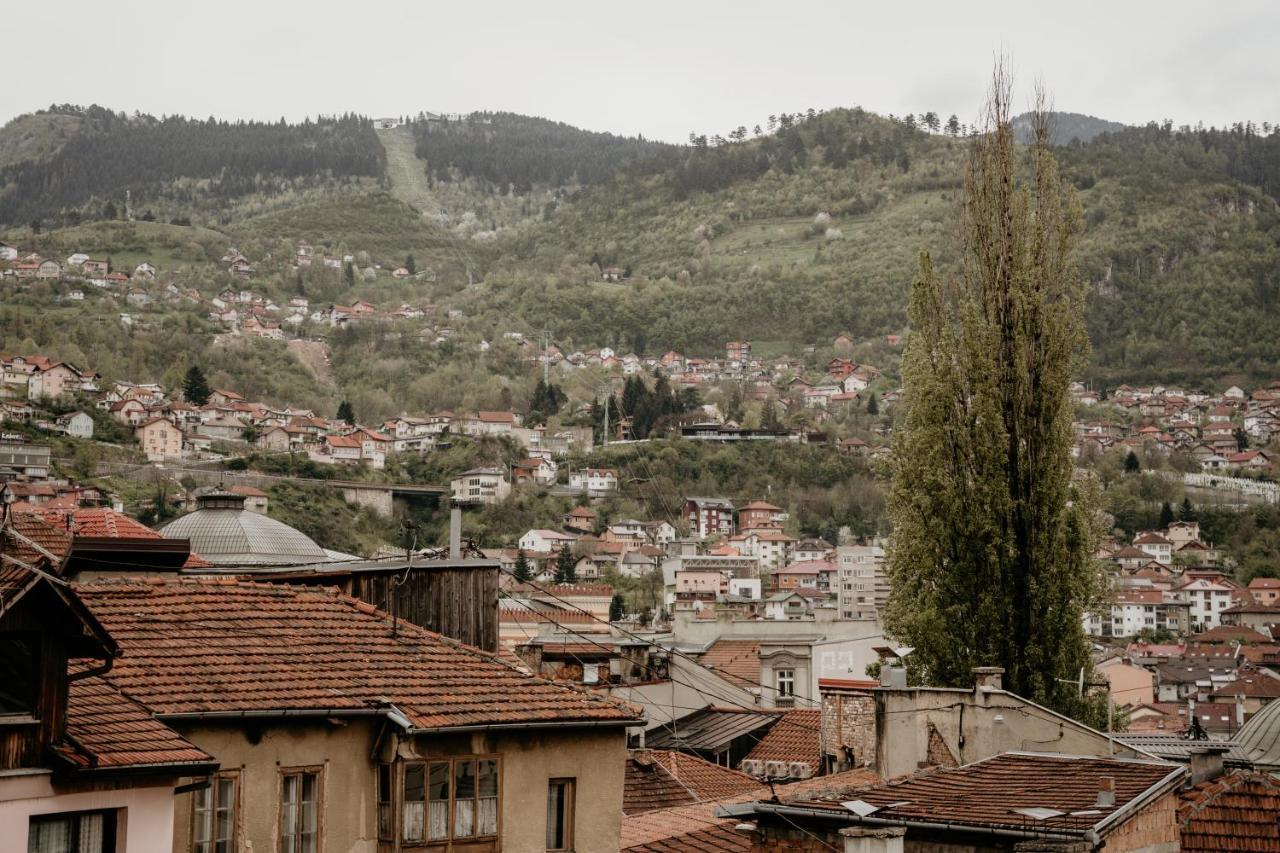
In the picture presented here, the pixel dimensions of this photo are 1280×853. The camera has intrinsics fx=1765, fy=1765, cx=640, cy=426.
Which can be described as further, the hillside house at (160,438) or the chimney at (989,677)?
the hillside house at (160,438)

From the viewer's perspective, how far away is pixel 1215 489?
500 feet

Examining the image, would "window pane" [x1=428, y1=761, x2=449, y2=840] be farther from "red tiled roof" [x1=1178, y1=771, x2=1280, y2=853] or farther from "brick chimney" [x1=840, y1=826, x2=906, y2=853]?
"red tiled roof" [x1=1178, y1=771, x2=1280, y2=853]

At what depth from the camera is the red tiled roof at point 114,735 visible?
7.90m

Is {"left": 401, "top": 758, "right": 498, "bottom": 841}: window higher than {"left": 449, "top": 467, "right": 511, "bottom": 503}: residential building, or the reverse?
{"left": 401, "top": 758, "right": 498, "bottom": 841}: window

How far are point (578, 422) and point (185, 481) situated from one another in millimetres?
61773

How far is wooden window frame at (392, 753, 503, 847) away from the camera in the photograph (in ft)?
32.6

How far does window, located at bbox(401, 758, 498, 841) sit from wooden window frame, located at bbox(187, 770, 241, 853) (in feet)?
3.25

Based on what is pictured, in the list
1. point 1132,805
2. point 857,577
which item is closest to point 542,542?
point 857,577

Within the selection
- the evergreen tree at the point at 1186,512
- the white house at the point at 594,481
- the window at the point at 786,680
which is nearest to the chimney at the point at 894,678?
the window at the point at 786,680

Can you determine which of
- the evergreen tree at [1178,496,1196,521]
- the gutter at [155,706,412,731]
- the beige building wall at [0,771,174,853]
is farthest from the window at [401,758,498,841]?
the evergreen tree at [1178,496,1196,521]

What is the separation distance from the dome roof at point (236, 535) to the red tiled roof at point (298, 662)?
9535 mm

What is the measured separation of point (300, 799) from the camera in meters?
9.80

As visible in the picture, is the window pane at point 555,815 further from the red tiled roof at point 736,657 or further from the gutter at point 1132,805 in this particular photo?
the red tiled roof at point 736,657

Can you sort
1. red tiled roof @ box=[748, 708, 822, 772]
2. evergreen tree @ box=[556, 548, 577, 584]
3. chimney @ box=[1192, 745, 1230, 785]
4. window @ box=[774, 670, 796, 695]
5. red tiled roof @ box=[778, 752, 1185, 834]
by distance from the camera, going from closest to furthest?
1. red tiled roof @ box=[778, 752, 1185, 834]
2. chimney @ box=[1192, 745, 1230, 785]
3. red tiled roof @ box=[748, 708, 822, 772]
4. window @ box=[774, 670, 796, 695]
5. evergreen tree @ box=[556, 548, 577, 584]
